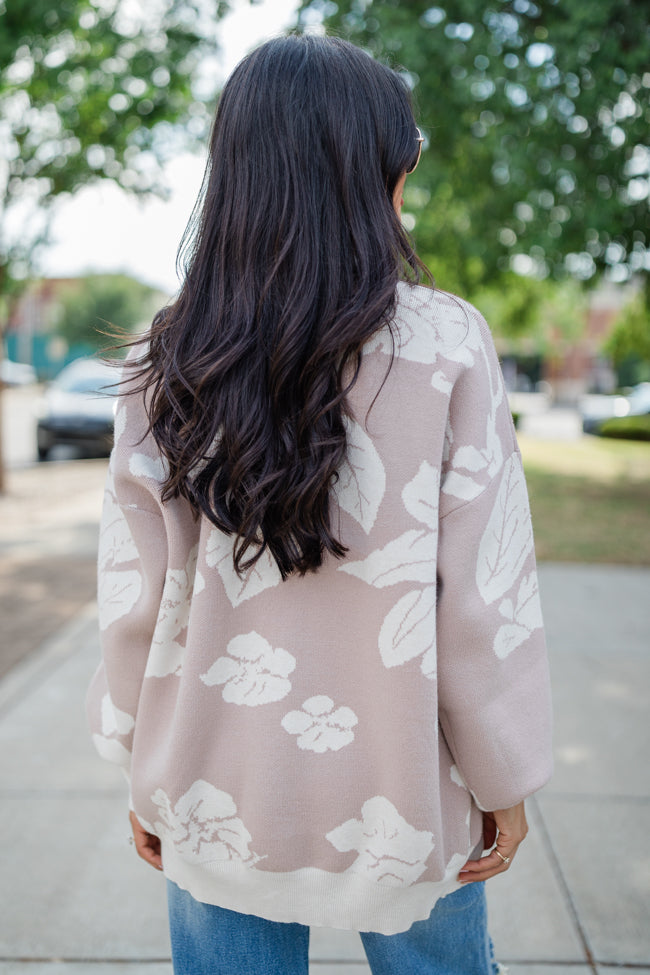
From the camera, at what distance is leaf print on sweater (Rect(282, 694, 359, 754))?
1.14 meters

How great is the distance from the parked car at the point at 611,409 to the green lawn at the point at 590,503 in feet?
15.6

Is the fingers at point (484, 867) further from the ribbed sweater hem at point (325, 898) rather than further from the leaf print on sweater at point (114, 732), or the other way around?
the leaf print on sweater at point (114, 732)

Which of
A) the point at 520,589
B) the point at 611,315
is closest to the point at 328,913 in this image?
the point at 520,589

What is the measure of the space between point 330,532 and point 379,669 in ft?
0.64

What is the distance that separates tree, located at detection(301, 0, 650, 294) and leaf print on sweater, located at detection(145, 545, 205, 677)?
740 centimetres

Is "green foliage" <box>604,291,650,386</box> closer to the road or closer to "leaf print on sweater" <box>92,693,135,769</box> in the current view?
the road

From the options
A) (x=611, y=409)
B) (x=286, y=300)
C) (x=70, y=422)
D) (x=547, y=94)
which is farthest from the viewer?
(x=611, y=409)

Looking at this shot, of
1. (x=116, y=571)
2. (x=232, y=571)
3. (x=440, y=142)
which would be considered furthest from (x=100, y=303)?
(x=232, y=571)

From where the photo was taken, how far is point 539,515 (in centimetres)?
885

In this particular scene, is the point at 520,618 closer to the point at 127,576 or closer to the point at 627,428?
the point at 127,576

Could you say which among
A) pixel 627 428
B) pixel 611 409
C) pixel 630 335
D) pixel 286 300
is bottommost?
pixel 611 409

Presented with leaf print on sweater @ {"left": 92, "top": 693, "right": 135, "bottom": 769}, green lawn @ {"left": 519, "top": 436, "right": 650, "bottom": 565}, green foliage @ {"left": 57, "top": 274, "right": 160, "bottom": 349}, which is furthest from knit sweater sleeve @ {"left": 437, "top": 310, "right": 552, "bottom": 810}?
green foliage @ {"left": 57, "top": 274, "right": 160, "bottom": 349}

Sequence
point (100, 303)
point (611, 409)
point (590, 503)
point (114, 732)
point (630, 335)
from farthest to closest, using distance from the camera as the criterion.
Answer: point (100, 303) → point (611, 409) → point (630, 335) → point (590, 503) → point (114, 732)

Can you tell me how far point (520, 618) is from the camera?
1162mm
